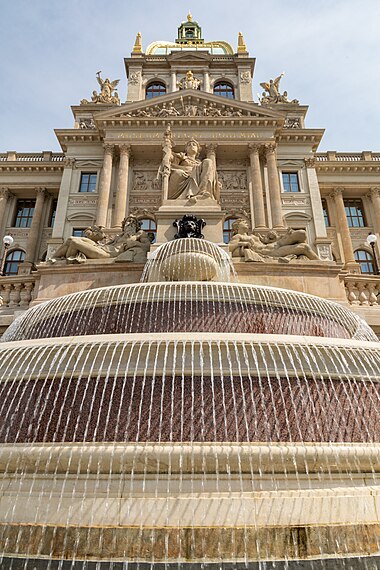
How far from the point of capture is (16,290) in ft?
34.7

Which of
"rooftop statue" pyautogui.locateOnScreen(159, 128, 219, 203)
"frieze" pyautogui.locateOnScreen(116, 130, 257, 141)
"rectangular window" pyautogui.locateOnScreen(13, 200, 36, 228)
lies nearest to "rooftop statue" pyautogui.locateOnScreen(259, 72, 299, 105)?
"frieze" pyautogui.locateOnScreen(116, 130, 257, 141)

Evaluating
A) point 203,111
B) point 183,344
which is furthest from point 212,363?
point 203,111

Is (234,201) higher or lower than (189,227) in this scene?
higher

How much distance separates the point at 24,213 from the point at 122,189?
39.2 feet

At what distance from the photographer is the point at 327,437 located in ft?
13.6

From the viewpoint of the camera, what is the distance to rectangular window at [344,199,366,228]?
4075 cm

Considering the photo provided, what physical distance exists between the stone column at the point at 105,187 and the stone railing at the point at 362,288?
2577 cm

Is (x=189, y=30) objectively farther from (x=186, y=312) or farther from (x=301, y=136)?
(x=186, y=312)

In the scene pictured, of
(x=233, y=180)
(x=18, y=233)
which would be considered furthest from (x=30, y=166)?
(x=233, y=180)

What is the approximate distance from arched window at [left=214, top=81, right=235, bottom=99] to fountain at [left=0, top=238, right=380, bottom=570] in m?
46.4

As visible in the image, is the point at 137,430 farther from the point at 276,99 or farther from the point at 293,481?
the point at 276,99

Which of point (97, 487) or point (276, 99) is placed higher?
point (276, 99)

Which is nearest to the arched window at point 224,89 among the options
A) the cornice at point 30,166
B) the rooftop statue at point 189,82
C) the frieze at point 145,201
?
the rooftop statue at point 189,82

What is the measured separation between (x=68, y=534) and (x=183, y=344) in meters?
1.93
